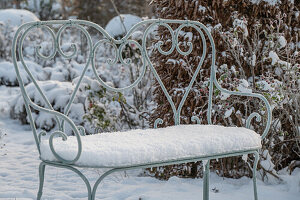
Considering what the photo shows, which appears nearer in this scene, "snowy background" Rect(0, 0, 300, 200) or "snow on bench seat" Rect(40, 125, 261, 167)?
"snow on bench seat" Rect(40, 125, 261, 167)

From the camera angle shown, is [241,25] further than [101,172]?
No

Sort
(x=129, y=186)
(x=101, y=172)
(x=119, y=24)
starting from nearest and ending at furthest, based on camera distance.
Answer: (x=129, y=186) → (x=101, y=172) → (x=119, y=24)

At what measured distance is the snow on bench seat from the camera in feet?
6.15

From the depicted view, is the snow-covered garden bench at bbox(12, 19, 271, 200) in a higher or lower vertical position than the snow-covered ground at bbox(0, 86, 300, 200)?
higher

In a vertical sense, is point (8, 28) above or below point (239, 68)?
below

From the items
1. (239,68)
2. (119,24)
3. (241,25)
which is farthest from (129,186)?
(119,24)

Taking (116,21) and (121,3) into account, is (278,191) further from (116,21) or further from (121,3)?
(121,3)

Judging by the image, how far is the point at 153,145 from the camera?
6.63 ft

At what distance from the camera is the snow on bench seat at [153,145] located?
1876 mm

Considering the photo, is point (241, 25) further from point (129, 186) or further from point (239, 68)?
point (129, 186)

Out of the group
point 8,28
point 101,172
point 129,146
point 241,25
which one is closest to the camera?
point 129,146

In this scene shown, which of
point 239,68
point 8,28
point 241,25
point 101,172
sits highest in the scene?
point 241,25

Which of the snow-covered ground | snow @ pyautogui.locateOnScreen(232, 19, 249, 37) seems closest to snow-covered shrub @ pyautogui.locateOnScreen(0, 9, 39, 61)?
the snow-covered ground

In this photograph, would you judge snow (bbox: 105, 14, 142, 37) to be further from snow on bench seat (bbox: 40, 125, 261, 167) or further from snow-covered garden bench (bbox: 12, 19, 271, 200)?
snow on bench seat (bbox: 40, 125, 261, 167)
